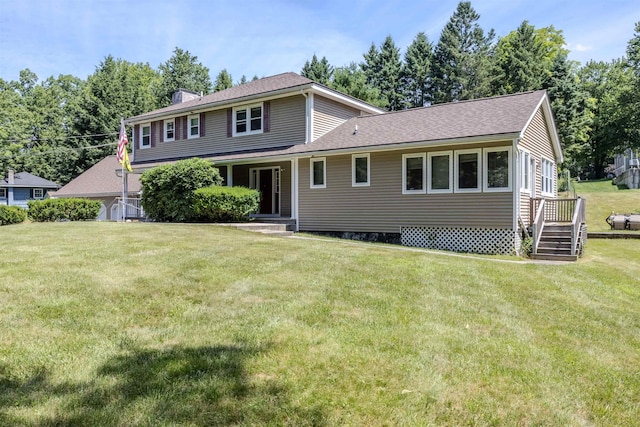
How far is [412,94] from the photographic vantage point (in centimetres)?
4062

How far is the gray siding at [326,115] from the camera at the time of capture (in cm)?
1655

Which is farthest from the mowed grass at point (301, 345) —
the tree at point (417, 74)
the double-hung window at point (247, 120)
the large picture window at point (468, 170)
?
the tree at point (417, 74)

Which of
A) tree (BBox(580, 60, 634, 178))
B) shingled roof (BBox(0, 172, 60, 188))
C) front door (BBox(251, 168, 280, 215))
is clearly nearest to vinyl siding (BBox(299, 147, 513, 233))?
front door (BBox(251, 168, 280, 215))

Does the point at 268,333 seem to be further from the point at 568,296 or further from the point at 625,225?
the point at 625,225

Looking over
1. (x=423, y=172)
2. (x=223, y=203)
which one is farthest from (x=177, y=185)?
(x=423, y=172)

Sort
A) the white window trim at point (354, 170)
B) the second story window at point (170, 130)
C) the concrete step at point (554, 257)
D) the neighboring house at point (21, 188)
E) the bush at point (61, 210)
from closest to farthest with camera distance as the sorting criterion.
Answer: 1. the concrete step at point (554, 257)
2. the white window trim at point (354, 170)
3. the bush at point (61, 210)
4. the second story window at point (170, 130)
5. the neighboring house at point (21, 188)

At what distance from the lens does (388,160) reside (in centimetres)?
1388

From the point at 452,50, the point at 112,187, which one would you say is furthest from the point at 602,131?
the point at 112,187

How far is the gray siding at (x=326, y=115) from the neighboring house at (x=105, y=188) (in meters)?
11.1

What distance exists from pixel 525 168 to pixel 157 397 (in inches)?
→ 494

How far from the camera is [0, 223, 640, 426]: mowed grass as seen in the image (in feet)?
9.85

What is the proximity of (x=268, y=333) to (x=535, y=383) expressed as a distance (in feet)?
7.72

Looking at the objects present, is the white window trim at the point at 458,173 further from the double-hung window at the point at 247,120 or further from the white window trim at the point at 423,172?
the double-hung window at the point at 247,120

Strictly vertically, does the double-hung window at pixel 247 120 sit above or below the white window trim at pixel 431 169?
above
